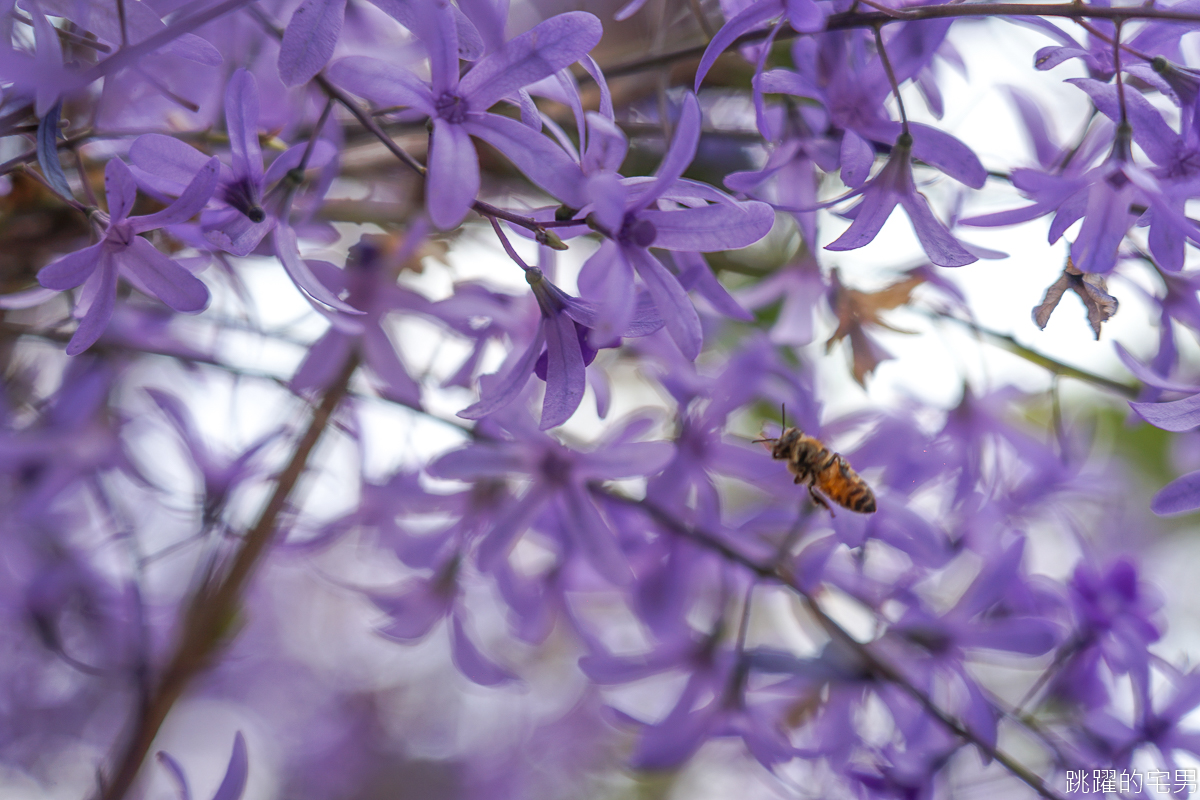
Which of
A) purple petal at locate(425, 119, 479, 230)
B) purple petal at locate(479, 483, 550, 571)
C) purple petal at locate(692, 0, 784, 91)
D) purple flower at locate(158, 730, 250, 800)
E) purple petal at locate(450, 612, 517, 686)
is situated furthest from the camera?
purple petal at locate(450, 612, 517, 686)

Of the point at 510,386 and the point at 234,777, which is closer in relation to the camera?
the point at 510,386

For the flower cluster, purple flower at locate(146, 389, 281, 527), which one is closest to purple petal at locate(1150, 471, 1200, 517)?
the flower cluster

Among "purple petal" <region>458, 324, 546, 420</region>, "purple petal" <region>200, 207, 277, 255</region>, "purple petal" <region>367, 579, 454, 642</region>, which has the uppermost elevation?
"purple petal" <region>200, 207, 277, 255</region>

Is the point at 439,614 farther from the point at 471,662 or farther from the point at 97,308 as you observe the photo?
the point at 97,308

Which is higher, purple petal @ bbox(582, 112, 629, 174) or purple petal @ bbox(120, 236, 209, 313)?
purple petal @ bbox(582, 112, 629, 174)

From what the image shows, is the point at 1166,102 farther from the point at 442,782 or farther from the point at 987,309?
the point at 442,782

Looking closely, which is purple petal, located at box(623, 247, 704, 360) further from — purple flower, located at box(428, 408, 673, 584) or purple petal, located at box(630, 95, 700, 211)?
purple flower, located at box(428, 408, 673, 584)

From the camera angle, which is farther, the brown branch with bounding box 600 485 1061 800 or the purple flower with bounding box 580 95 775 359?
the brown branch with bounding box 600 485 1061 800

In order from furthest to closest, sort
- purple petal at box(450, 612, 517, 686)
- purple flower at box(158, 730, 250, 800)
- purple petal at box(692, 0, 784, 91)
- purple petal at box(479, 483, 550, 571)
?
purple petal at box(450, 612, 517, 686) → purple petal at box(479, 483, 550, 571) → purple flower at box(158, 730, 250, 800) → purple petal at box(692, 0, 784, 91)

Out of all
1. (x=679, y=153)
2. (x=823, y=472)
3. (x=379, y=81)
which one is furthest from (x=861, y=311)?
(x=379, y=81)
